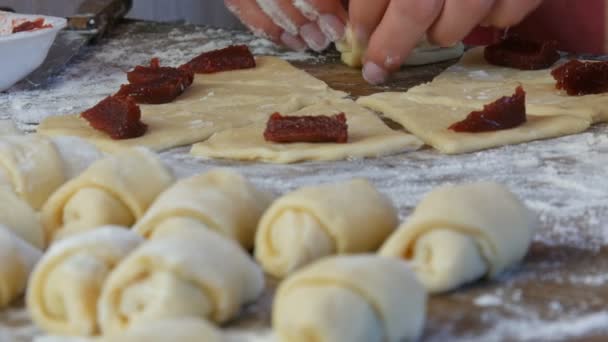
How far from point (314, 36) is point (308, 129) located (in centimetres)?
91

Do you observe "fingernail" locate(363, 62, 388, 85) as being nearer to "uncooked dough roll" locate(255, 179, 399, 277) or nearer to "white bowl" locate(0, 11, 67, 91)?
"white bowl" locate(0, 11, 67, 91)

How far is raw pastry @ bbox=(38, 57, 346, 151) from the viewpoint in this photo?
233 cm

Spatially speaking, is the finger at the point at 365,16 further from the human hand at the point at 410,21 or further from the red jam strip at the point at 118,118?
the red jam strip at the point at 118,118

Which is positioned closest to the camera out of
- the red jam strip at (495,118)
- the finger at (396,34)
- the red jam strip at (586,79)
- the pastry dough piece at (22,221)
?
the pastry dough piece at (22,221)

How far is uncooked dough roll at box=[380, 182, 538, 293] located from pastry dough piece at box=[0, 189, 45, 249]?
2.01 ft

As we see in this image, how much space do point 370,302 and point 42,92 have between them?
1.81 meters

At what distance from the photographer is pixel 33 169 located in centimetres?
181

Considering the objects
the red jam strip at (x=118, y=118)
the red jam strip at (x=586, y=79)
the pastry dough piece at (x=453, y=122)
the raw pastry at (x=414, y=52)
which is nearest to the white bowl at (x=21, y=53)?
the red jam strip at (x=118, y=118)

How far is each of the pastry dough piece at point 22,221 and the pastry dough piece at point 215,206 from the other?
0.20m

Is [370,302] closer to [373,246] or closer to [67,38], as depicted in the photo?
[373,246]

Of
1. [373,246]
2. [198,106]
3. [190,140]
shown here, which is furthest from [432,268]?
[198,106]

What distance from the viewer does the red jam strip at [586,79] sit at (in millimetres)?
2570

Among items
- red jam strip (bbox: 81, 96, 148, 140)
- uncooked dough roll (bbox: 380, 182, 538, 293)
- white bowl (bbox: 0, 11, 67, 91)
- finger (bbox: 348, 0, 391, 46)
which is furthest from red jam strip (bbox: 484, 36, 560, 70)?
uncooked dough roll (bbox: 380, 182, 538, 293)

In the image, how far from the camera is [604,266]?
155 centimetres
